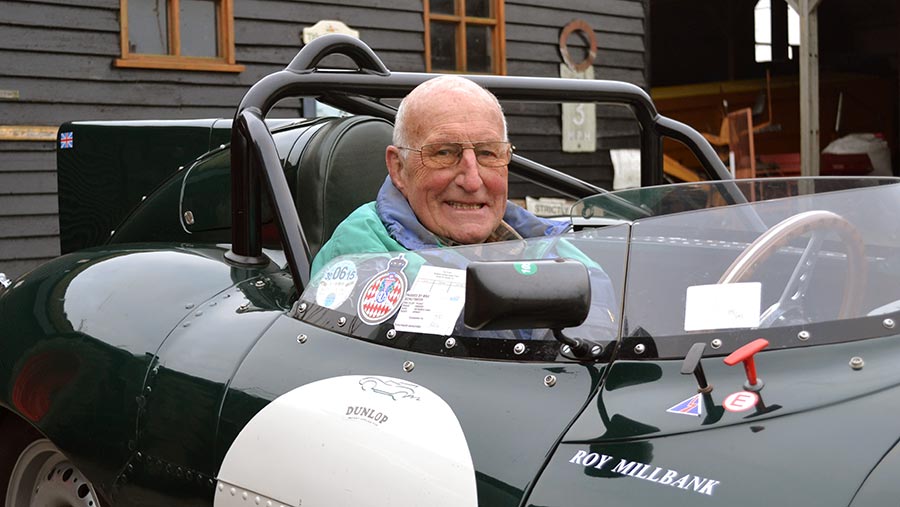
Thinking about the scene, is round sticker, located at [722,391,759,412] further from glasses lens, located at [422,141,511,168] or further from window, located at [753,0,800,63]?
window, located at [753,0,800,63]

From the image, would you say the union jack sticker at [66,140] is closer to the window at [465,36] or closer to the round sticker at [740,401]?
the round sticker at [740,401]

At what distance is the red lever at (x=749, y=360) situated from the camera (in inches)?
52.2

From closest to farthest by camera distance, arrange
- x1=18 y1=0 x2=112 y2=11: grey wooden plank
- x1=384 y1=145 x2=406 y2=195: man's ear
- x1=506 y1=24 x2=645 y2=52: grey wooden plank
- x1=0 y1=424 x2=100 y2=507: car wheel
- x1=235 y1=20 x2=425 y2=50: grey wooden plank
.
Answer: x1=384 y1=145 x2=406 y2=195: man's ear → x1=0 y1=424 x2=100 y2=507: car wheel → x1=18 y1=0 x2=112 y2=11: grey wooden plank → x1=235 y1=20 x2=425 y2=50: grey wooden plank → x1=506 y1=24 x2=645 y2=52: grey wooden plank

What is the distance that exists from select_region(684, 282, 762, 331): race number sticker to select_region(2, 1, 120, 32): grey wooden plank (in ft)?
24.5

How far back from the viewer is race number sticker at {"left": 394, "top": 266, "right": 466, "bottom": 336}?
166cm

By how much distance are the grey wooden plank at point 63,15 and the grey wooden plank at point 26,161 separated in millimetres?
974

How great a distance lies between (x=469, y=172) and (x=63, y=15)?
6771 millimetres

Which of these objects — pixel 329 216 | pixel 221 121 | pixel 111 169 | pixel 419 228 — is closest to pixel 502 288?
pixel 419 228

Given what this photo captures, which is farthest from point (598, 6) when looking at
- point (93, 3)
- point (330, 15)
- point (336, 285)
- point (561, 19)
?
point (336, 285)

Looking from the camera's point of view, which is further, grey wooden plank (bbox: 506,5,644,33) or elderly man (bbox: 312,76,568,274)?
grey wooden plank (bbox: 506,5,644,33)

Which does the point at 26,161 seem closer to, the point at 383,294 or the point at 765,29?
the point at 383,294

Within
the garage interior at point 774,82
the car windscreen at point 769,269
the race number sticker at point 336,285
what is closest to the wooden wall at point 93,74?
the garage interior at point 774,82

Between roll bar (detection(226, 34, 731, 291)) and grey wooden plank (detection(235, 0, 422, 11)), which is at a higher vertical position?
grey wooden plank (detection(235, 0, 422, 11))

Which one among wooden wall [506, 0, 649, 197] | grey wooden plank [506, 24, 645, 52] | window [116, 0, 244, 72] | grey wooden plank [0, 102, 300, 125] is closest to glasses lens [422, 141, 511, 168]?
grey wooden plank [0, 102, 300, 125]
